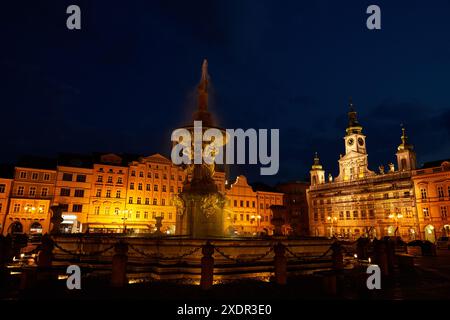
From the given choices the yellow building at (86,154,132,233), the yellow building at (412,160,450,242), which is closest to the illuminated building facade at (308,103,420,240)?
the yellow building at (412,160,450,242)

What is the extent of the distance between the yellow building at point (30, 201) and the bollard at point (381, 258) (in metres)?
45.1

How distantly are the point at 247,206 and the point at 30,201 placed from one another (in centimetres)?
3899

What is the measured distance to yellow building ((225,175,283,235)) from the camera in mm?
62656

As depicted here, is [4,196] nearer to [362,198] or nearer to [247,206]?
[247,206]

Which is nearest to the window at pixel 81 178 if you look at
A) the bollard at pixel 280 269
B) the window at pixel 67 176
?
the window at pixel 67 176

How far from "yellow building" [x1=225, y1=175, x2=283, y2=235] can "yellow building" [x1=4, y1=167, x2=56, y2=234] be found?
3141cm

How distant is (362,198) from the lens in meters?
64.2

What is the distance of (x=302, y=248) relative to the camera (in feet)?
45.9

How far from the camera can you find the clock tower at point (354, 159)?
221ft

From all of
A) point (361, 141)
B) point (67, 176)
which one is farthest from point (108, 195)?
point (361, 141)

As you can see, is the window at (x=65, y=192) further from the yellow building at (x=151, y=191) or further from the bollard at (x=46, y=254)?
the bollard at (x=46, y=254)
